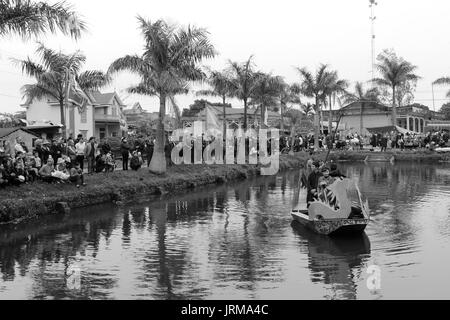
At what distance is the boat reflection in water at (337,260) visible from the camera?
10.9 m

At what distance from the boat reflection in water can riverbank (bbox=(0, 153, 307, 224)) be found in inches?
346

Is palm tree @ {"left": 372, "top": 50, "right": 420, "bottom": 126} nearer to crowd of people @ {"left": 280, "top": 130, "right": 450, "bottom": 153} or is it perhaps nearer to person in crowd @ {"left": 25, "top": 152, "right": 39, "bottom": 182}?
crowd of people @ {"left": 280, "top": 130, "right": 450, "bottom": 153}

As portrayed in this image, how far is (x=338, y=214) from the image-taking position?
1527 centimetres

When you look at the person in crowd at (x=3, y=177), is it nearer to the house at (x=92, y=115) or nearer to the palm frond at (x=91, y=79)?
the palm frond at (x=91, y=79)

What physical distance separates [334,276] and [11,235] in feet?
31.7

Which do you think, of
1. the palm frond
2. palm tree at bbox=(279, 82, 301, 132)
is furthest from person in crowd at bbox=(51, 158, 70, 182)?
palm tree at bbox=(279, 82, 301, 132)

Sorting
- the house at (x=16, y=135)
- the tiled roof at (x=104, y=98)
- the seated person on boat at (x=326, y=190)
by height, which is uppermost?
the tiled roof at (x=104, y=98)

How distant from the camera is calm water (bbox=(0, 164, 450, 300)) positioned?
10711 mm

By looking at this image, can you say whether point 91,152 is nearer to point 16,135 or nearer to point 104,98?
point 16,135

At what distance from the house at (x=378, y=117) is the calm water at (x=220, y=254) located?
47169 millimetres

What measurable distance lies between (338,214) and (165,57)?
14766 millimetres

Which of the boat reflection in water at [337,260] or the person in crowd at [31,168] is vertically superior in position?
the person in crowd at [31,168]

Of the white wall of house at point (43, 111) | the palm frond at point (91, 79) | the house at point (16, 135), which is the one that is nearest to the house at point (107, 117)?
the white wall of house at point (43, 111)

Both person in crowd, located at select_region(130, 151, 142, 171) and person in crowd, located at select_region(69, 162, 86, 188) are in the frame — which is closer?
person in crowd, located at select_region(69, 162, 86, 188)
